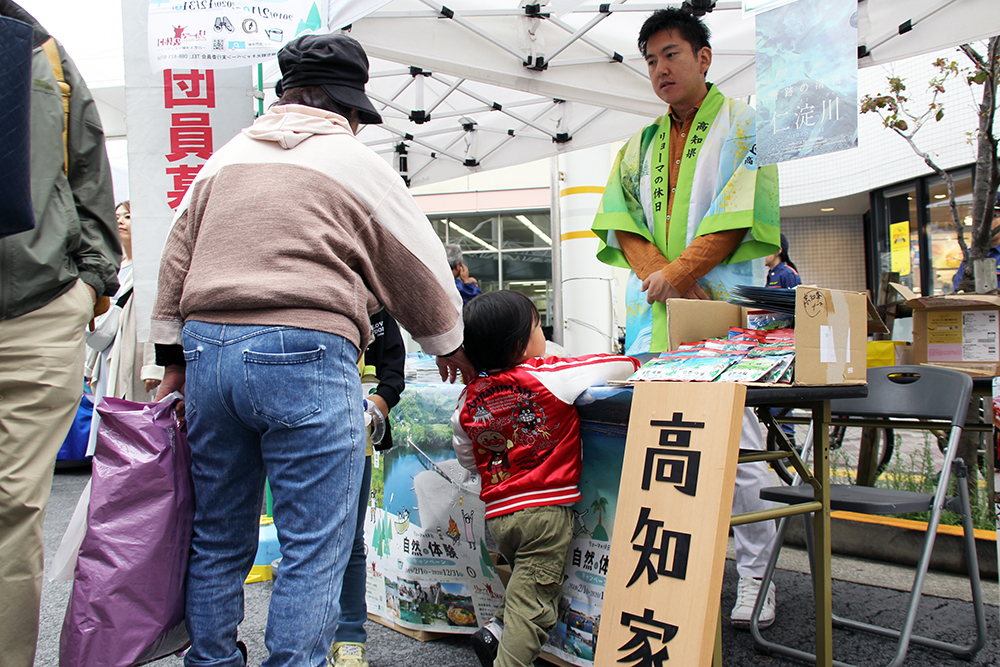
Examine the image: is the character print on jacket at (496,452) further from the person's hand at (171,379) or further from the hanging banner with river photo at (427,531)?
the person's hand at (171,379)

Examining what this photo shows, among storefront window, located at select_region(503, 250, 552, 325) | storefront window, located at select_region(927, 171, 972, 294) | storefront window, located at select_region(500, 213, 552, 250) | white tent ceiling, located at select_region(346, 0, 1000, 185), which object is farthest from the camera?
storefront window, located at select_region(503, 250, 552, 325)

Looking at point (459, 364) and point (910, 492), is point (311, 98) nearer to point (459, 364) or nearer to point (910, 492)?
point (459, 364)

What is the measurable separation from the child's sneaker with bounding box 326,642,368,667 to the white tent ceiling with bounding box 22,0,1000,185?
244 centimetres

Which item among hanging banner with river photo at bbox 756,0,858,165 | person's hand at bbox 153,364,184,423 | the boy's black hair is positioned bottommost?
person's hand at bbox 153,364,184,423

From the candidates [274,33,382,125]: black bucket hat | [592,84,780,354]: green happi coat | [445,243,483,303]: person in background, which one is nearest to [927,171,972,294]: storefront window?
[445,243,483,303]: person in background

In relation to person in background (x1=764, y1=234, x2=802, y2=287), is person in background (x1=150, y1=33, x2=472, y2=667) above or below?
below

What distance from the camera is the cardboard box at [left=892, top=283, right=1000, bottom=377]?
10.1 ft

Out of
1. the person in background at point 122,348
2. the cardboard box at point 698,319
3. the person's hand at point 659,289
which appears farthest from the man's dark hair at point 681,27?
the person in background at point 122,348

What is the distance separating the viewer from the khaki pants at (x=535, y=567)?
1.80 m

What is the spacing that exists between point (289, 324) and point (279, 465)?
290 mm

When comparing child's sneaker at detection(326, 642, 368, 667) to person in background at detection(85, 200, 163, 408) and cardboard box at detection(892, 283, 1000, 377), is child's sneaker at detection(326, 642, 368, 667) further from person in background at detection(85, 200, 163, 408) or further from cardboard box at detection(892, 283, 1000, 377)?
cardboard box at detection(892, 283, 1000, 377)

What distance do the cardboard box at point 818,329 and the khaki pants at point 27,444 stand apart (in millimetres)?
1481

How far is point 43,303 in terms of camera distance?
1610 millimetres

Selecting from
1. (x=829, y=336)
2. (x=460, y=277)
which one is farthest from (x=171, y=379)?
(x=460, y=277)
